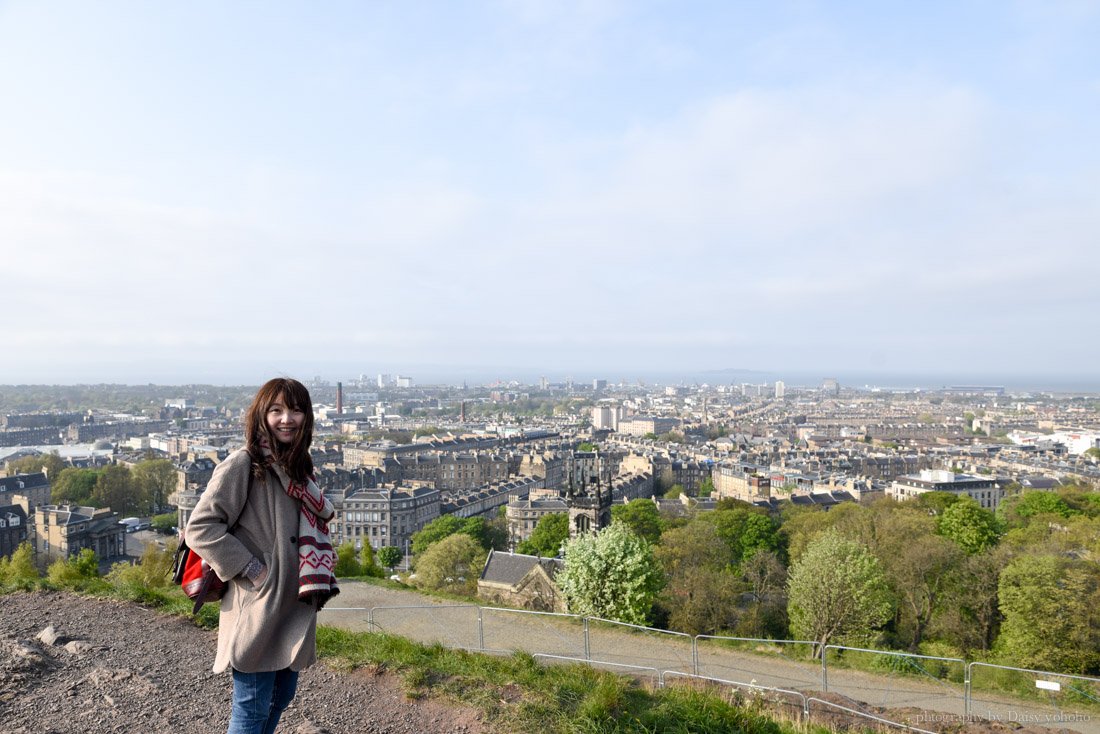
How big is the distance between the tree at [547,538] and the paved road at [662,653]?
2120 centimetres

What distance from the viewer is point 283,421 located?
Result: 10.7ft

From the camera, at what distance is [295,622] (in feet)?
10.6

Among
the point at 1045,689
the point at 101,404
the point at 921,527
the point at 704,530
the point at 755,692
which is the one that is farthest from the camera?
the point at 101,404

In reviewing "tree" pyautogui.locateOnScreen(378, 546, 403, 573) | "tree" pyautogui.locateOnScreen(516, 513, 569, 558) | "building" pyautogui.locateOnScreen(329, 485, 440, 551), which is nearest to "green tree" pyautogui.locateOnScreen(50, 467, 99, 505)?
"building" pyautogui.locateOnScreen(329, 485, 440, 551)

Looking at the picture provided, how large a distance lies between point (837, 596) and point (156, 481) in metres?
56.6

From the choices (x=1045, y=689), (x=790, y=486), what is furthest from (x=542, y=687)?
(x=790, y=486)

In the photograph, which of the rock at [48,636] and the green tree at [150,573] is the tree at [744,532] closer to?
the green tree at [150,573]

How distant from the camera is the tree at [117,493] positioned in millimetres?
53219

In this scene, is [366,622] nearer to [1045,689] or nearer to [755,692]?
[755,692]

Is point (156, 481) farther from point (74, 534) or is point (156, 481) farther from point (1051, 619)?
point (1051, 619)

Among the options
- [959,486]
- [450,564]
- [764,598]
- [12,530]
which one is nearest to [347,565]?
[450,564]

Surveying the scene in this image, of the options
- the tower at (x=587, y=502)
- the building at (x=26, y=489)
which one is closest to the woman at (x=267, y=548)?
the tower at (x=587, y=502)

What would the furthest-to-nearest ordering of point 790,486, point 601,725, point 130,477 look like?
point 790,486, point 130,477, point 601,725

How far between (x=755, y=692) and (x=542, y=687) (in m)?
3.24
